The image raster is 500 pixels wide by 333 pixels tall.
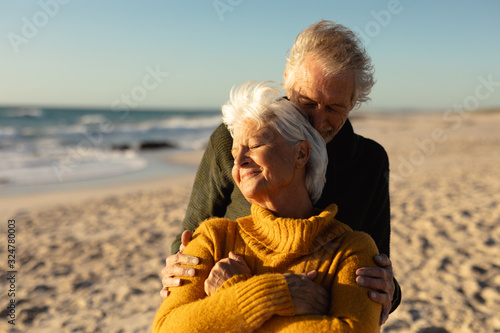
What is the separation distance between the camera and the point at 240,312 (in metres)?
1.33

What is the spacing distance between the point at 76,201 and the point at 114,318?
470 centimetres

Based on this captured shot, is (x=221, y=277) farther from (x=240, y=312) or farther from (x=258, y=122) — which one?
(x=258, y=122)

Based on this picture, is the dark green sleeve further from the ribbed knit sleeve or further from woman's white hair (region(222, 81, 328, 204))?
the ribbed knit sleeve

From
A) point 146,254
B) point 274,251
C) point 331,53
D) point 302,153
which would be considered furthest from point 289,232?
point 146,254

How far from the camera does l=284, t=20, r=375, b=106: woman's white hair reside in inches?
68.5

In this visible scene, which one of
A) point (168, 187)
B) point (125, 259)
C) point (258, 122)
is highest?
point (258, 122)

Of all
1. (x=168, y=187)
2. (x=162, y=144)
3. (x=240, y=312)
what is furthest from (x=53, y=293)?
(x=162, y=144)

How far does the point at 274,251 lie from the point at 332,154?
0.59 meters

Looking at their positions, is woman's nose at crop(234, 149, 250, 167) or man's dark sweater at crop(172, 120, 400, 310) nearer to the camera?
woman's nose at crop(234, 149, 250, 167)

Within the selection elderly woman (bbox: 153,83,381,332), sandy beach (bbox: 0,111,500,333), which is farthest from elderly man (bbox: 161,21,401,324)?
sandy beach (bbox: 0,111,500,333)

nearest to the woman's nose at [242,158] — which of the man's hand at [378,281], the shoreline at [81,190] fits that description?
the man's hand at [378,281]

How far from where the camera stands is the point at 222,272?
1442 millimetres

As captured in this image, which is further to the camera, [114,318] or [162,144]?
[162,144]

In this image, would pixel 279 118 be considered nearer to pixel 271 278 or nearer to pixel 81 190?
pixel 271 278
